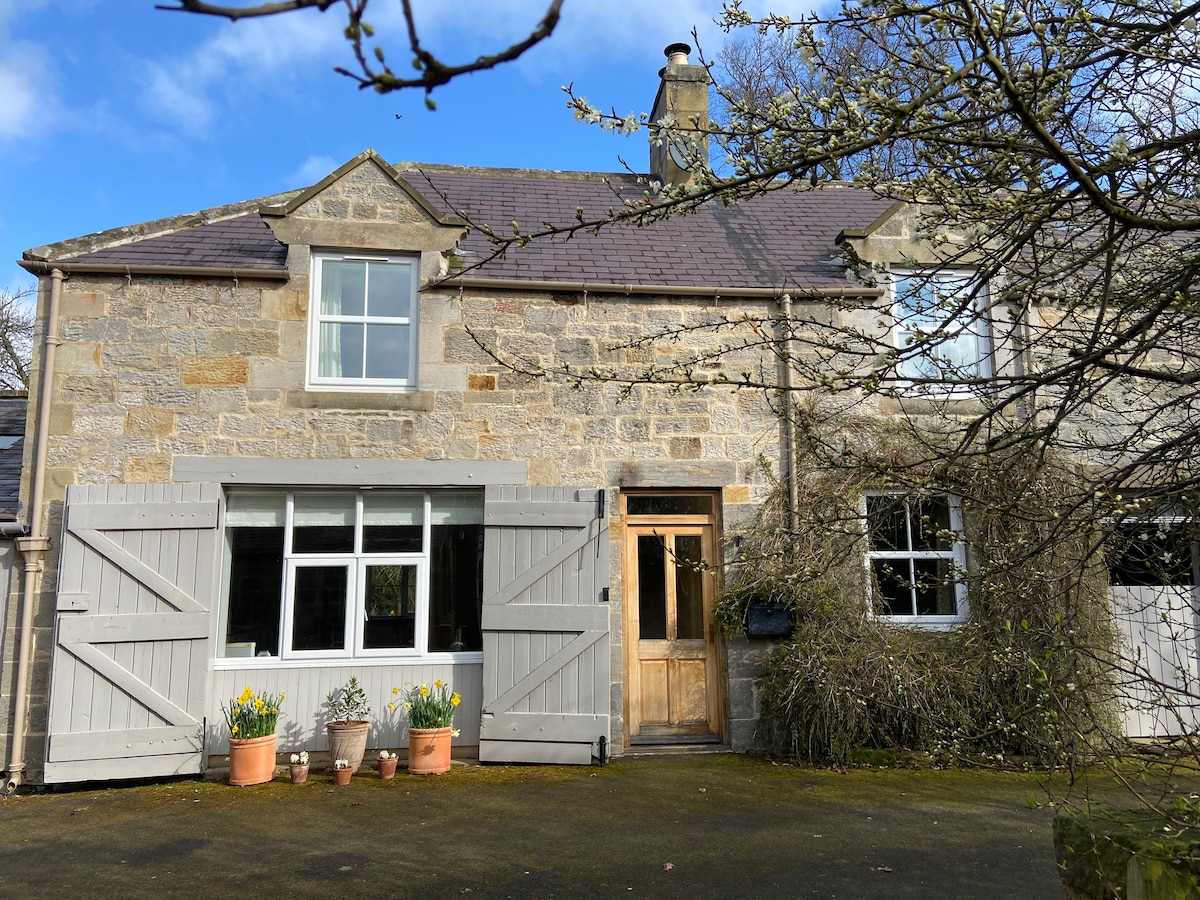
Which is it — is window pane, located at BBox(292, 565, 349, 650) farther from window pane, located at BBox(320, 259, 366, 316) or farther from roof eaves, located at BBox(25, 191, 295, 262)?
roof eaves, located at BBox(25, 191, 295, 262)

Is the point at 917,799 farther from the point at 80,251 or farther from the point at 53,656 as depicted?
the point at 80,251

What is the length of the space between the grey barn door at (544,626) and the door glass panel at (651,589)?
2.01 feet

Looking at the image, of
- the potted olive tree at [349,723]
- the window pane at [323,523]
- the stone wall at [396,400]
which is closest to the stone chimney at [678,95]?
the stone wall at [396,400]

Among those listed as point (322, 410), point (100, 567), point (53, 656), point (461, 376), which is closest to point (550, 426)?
point (461, 376)

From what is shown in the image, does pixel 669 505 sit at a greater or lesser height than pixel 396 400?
lesser

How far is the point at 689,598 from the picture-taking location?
8211 millimetres

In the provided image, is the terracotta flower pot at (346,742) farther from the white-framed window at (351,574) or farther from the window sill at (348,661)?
the white-framed window at (351,574)

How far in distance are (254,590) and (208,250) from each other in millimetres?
3125

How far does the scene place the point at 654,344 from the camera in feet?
26.8

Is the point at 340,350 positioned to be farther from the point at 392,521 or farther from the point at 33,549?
the point at 33,549

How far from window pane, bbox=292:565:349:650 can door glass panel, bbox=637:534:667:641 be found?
2.61 meters

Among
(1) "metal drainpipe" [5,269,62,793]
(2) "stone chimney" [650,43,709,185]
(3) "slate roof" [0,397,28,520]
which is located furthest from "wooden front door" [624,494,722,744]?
(3) "slate roof" [0,397,28,520]

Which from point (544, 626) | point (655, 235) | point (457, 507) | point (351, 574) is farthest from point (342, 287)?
point (544, 626)

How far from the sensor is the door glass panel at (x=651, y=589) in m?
8.13
